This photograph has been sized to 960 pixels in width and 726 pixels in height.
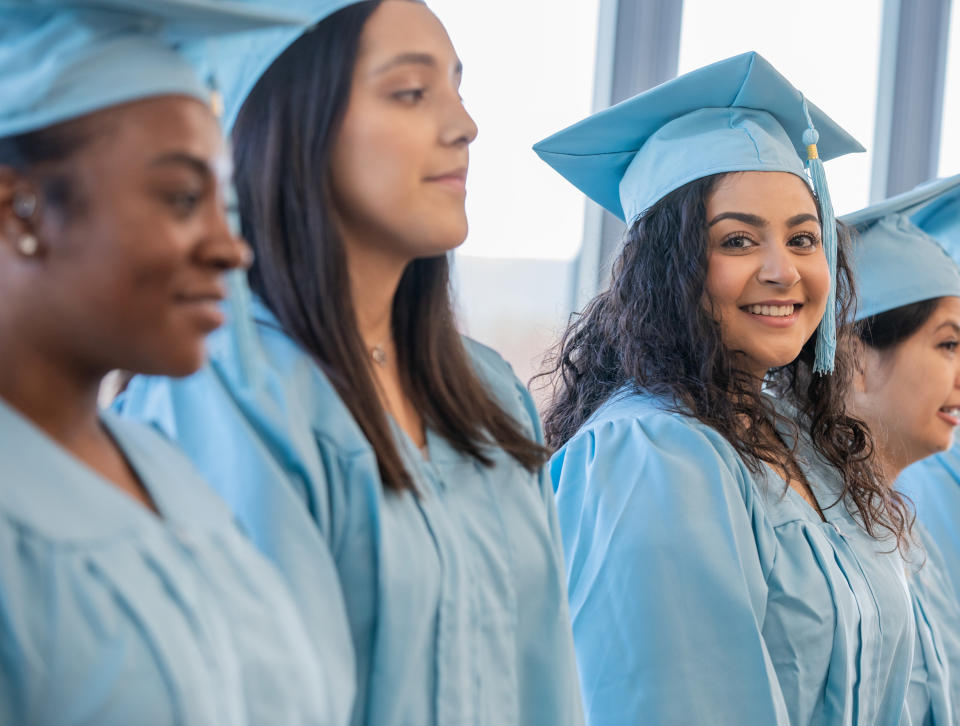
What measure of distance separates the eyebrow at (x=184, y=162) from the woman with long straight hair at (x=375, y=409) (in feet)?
0.88

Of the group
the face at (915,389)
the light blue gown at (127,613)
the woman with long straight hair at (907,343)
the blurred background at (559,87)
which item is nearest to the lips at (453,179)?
the light blue gown at (127,613)

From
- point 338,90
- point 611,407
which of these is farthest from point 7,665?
point 611,407

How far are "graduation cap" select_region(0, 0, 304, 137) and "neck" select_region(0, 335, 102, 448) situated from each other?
0.15 meters

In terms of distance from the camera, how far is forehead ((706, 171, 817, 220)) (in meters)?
1.76

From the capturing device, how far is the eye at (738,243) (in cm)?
177

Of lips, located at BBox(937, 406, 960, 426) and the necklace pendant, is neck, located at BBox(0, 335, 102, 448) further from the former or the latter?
lips, located at BBox(937, 406, 960, 426)

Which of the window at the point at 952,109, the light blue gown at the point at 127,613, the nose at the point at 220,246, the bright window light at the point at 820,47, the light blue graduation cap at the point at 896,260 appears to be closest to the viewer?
the light blue gown at the point at 127,613

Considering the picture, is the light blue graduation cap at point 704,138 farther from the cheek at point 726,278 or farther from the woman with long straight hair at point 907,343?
the woman with long straight hair at point 907,343

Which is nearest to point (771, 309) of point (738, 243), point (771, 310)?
point (771, 310)

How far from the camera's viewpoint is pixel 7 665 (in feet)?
2.13

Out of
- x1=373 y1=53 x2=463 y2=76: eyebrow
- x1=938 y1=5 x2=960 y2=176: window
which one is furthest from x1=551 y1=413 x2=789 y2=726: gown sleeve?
x1=938 y1=5 x2=960 y2=176: window

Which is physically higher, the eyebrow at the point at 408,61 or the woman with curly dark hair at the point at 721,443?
the eyebrow at the point at 408,61

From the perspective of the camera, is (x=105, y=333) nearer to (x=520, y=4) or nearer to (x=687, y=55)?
(x=520, y=4)

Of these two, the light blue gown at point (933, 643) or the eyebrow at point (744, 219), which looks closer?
the eyebrow at point (744, 219)
